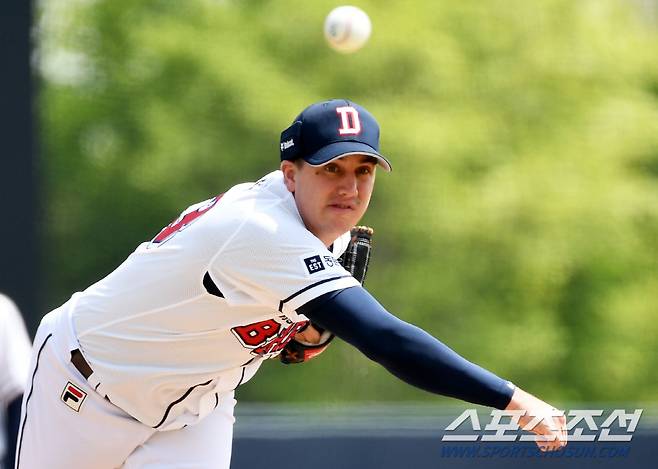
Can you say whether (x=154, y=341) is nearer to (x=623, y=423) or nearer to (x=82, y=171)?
(x=623, y=423)

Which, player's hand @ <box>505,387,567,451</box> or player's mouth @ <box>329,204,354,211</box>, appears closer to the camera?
player's hand @ <box>505,387,567,451</box>

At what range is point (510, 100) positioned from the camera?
30.3 feet

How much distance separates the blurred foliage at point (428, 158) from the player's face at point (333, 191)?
5112 mm

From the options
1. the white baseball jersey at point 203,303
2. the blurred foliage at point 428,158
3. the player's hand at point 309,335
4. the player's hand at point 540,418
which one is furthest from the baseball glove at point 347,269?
Answer: the blurred foliage at point 428,158

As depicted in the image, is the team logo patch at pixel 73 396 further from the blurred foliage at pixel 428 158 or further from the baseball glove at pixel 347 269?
the blurred foliage at pixel 428 158

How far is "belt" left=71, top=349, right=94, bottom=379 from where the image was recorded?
10.2ft

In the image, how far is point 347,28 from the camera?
4328 millimetres

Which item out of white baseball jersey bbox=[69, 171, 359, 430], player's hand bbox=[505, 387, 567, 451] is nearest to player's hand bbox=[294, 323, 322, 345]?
white baseball jersey bbox=[69, 171, 359, 430]

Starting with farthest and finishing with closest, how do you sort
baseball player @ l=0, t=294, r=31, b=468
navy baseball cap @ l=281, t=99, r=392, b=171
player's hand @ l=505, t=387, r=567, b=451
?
baseball player @ l=0, t=294, r=31, b=468, navy baseball cap @ l=281, t=99, r=392, b=171, player's hand @ l=505, t=387, r=567, b=451

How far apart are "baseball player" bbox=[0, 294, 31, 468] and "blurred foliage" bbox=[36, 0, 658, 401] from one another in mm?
3653

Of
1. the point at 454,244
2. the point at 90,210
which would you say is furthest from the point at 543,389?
the point at 90,210

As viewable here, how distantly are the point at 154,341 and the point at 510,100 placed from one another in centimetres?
666

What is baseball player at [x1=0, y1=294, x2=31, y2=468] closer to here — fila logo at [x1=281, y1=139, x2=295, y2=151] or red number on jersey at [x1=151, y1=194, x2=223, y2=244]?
red number on jersey at [x1=151, y1=194, x2=223, y2=244]

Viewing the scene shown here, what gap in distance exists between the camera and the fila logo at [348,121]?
9.20ft
